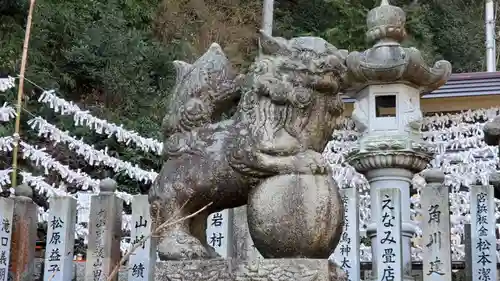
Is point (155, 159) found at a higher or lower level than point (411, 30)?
lower

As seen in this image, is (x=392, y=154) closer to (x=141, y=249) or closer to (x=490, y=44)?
(x=141, y=249)

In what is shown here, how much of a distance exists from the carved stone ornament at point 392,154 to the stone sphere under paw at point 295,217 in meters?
3.22

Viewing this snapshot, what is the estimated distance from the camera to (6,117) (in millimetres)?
6723

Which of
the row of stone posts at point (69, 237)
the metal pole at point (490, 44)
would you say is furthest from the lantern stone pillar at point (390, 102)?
the metal pole at point (490, 44)

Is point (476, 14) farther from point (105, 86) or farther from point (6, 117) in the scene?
point (6, 117)

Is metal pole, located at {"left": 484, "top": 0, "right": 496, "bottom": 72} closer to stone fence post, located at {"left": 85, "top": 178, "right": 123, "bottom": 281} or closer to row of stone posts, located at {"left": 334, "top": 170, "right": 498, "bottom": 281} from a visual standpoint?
row of stone posts, located at {"left": 334, "top": 170, "right": 498, "bottom": 281}

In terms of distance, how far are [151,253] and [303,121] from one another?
2.44 m

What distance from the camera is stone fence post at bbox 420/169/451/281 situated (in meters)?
4.51

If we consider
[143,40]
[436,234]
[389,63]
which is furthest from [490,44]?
[436,234]

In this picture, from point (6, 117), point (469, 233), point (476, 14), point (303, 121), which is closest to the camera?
point (303, 121)

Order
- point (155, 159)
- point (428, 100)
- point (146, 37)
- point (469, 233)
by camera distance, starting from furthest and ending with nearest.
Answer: point (146, 37), point (155, 159), point (428, 100), point (469, 233)

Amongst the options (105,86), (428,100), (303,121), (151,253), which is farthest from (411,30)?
(303,121)

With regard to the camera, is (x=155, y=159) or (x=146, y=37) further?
(x=146, y=37)

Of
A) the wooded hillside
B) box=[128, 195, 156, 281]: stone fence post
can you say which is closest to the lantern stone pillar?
box=[128, 195, 156, 281]: stone fence post
